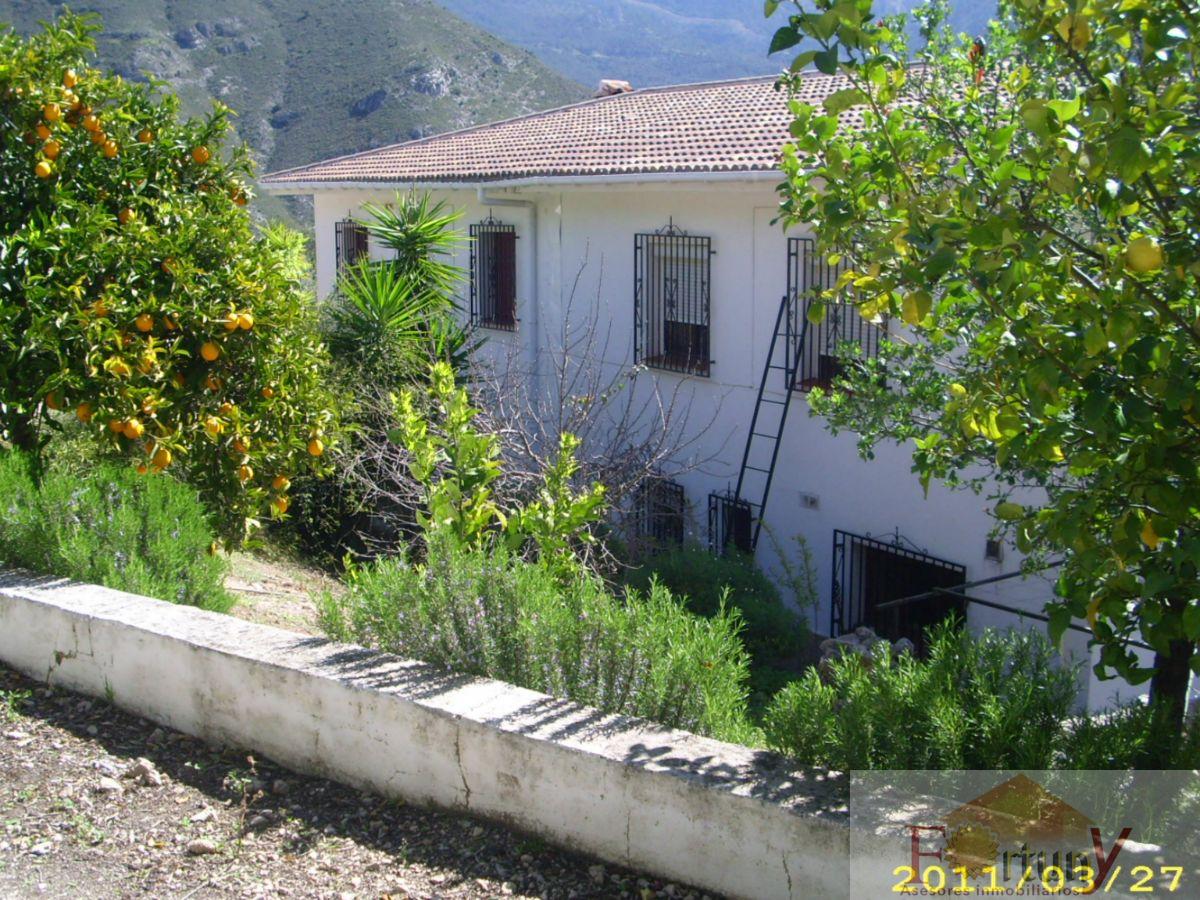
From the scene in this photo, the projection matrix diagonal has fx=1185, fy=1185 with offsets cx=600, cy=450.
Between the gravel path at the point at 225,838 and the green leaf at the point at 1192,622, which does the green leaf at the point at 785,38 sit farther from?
the gravel path at the point at 225,838

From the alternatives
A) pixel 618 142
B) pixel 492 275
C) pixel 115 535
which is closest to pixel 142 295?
pixel 115 535

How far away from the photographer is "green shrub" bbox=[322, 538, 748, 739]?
3.83 metres

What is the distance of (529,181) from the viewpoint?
42.3ft

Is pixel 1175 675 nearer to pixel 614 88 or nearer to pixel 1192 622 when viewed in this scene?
pixel 1192 622

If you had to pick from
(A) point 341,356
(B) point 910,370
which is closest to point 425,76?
(A) point 341,356

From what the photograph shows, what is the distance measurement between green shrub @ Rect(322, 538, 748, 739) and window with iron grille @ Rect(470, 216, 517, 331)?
10.3m

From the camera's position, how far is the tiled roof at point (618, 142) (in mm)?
11688

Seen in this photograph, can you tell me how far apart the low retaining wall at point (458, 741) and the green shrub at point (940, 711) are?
0.43 feet

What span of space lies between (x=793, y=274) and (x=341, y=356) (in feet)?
14.0

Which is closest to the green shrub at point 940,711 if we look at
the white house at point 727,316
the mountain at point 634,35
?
the white house at point 727,316

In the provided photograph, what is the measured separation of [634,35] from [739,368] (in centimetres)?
8521

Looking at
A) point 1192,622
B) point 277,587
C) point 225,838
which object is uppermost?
point 1192,622

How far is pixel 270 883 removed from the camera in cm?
344

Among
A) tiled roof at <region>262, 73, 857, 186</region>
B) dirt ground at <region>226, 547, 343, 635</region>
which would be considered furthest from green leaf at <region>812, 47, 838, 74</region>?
tiled roof at <region>262, 73, 857, 186</region>
